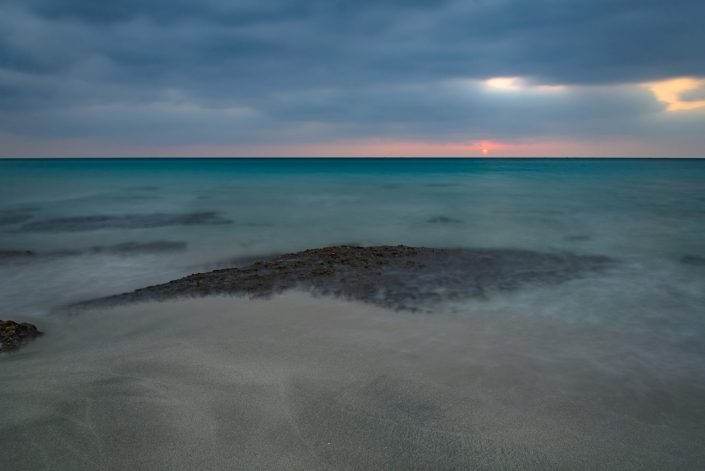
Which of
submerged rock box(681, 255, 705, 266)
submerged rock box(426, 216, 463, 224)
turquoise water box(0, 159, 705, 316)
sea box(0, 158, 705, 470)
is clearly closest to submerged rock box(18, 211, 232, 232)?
turquoise water box(0, 159, 705, 316)

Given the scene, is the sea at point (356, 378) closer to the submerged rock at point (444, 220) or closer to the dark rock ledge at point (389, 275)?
the dark rock ledge at point (389, 275)

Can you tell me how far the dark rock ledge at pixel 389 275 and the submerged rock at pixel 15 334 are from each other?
1325mm

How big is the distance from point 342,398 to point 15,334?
467cm

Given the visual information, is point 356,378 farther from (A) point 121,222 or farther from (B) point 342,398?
(A) point 121,222

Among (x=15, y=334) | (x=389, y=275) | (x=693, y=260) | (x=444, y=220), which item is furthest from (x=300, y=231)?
(x=693, y=260)

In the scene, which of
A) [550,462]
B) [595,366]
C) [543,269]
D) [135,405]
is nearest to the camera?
[550,462]

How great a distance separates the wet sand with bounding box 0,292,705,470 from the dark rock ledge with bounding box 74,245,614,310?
1257 millimetres

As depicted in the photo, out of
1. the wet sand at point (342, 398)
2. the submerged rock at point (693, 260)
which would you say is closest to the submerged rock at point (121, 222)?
the wet sand at point (342, 398)

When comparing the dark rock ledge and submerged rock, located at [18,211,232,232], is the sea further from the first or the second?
submerged rock, located at [18,211,232,232]

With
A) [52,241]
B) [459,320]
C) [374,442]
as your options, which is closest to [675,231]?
[459,320]

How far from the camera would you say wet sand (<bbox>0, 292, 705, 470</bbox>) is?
3.70m

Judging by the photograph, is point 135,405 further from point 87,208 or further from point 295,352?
point 87,208

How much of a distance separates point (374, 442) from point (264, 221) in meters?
15.5

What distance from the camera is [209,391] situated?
461 centimetres
